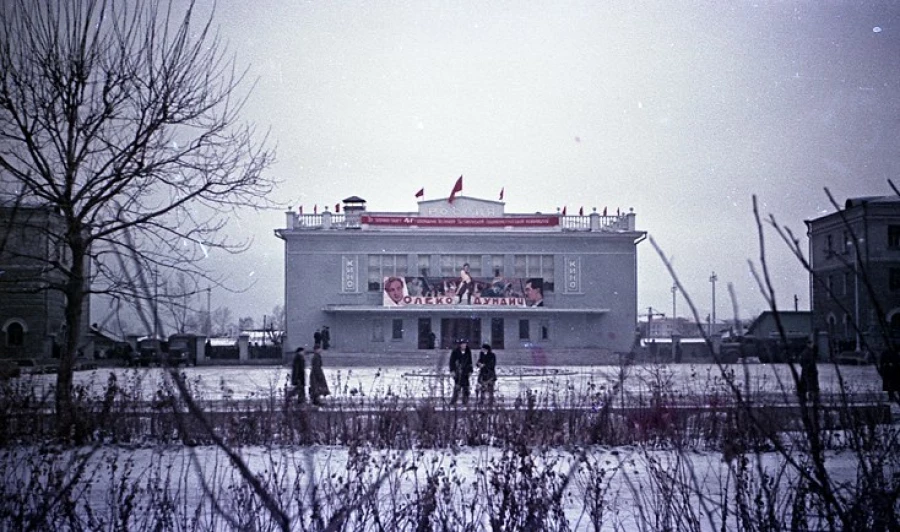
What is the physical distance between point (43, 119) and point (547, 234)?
37627mm

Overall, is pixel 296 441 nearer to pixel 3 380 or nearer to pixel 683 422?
pixel 3 380

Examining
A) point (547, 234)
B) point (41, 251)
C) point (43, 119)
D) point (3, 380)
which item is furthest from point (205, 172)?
point (547, 234)

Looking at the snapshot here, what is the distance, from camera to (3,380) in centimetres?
1037

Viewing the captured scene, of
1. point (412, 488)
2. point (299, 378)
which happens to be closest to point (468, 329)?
point (299, 378)

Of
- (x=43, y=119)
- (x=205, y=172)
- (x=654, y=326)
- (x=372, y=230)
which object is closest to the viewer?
(x=43, y=119)

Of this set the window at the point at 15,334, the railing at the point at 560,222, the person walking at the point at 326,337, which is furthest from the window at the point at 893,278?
the window at the point at 15,334

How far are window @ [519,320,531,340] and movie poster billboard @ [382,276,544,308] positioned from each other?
153cm

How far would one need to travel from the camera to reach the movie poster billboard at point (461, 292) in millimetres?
45312

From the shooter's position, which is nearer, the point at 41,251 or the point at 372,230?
the point at 41,251

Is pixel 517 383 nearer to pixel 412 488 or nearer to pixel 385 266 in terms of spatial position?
pixel 412 488

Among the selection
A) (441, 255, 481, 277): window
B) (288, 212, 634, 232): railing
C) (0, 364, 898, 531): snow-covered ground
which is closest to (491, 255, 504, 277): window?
(441, 255, 481, 277): window

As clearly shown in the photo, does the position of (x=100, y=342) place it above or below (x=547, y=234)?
below

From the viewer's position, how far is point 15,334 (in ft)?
140

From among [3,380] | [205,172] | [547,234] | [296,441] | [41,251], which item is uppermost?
[547,234]
